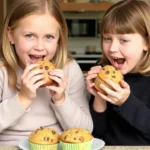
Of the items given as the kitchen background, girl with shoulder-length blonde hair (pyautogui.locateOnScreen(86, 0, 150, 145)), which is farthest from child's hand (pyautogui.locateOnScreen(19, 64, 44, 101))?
the kitchen background

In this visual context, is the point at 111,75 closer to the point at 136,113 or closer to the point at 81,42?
the point at 136,113

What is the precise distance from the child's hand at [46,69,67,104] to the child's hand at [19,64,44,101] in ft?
0.15

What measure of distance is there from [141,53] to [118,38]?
15 centimetres

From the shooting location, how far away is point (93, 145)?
1082mm

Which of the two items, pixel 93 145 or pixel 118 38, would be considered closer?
pixel 93 145

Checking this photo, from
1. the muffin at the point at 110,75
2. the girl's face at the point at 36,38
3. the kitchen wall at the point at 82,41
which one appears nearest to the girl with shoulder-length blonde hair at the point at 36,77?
the girl's face at the point at 36,38

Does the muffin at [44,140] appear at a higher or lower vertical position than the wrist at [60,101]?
lower

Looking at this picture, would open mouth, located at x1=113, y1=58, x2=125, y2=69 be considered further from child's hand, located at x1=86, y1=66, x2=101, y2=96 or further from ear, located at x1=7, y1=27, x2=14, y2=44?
ear, located at x1=7, y1=27, x2=14, y2=44

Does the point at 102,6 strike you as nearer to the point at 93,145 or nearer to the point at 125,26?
the point at 125,26

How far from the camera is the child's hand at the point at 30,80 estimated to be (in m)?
1.26

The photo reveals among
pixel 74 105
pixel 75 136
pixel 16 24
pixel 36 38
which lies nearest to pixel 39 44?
pixel 36 38

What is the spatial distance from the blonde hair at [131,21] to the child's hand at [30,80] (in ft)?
1.16

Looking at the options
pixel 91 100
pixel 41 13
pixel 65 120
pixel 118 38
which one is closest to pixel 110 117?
pixel 91 100

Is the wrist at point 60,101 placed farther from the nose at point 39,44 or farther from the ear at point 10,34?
the ear at point 10,34
